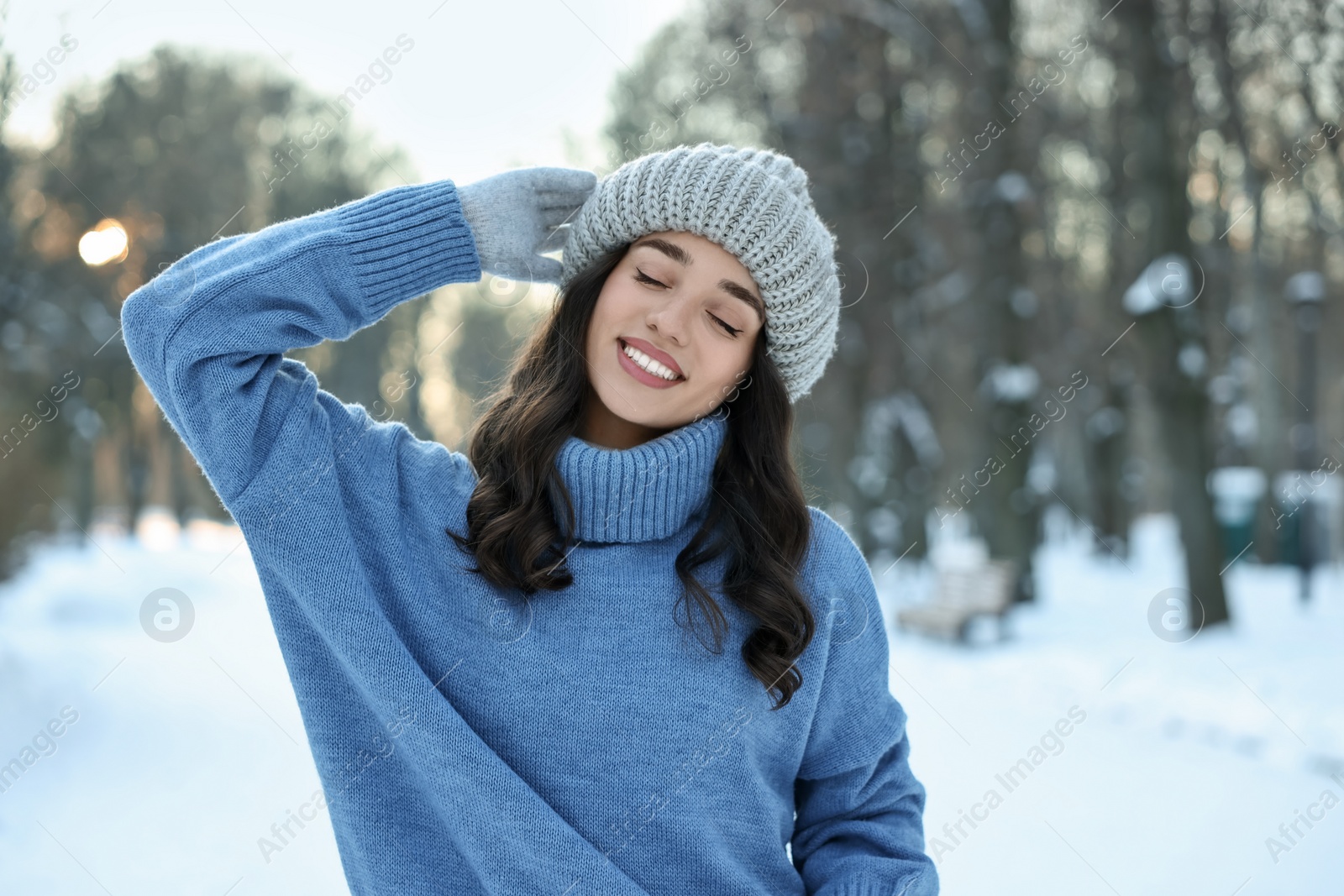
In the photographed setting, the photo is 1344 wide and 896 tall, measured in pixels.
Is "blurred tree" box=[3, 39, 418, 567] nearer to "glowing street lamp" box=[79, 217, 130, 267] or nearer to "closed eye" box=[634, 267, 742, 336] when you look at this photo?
"glowing street lamp" box=[79, 217, 130, 267]

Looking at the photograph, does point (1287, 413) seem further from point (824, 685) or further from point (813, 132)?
point (824, 685)

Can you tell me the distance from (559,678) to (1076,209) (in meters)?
19.8

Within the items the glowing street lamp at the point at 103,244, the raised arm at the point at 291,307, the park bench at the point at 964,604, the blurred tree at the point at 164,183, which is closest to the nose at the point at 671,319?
the raised arm at the point at 291,307

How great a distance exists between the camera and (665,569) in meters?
1.97

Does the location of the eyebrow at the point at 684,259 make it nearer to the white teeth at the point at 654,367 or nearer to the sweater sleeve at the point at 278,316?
the white teeth at the point at 654,367

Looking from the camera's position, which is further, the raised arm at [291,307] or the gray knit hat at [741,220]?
the gray knit hat at [741,220]

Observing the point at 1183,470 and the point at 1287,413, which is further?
the point at 1287,413

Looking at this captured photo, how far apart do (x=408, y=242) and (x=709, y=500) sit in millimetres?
742

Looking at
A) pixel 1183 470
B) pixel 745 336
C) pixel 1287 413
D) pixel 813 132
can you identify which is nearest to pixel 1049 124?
pixel 813 132
